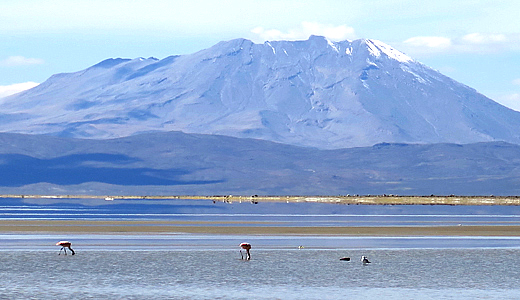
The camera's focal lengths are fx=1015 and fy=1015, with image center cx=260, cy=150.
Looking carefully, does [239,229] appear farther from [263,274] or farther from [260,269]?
[263,274]

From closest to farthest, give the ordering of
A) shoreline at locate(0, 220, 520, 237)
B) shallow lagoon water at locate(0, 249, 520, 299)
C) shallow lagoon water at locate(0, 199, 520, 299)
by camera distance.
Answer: shallow lagoon water at locate(0, 249, 520, 299), shallow lagoon water at locate(0, 199, 520, 299), shoreline at locate(0, 220, 520, 237)

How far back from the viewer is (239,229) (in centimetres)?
7306

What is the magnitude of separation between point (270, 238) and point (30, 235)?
1508 centimetres

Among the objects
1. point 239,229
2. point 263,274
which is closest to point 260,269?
point 263,274

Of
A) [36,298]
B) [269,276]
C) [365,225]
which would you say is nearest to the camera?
[36,298]

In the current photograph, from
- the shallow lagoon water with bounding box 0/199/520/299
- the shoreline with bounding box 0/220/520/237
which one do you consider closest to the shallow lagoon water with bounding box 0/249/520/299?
the shallow lagoon water with bounding box 0/199/520/299

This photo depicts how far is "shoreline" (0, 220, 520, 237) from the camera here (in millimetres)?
68500

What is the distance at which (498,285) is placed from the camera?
38.0m

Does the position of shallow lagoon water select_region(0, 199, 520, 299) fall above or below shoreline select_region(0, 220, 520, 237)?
below

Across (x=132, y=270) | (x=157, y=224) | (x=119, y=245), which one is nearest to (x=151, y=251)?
(x=119, y=245)

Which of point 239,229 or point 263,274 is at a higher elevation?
point 239,229

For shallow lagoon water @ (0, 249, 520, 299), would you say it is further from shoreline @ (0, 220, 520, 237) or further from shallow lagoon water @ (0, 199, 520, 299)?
shoreline @ (0, 220, 520, 237)

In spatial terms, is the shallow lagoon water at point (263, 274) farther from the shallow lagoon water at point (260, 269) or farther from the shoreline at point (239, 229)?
the shoreline at point (239, 229)

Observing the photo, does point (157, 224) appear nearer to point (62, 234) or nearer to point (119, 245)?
point (62, 234)
